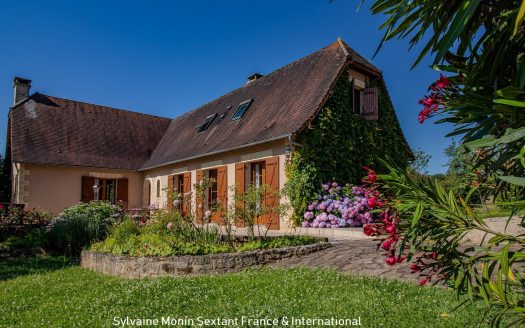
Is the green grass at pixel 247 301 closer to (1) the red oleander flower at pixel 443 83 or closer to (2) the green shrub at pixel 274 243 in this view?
(2) the green shrub at pixel 274 243

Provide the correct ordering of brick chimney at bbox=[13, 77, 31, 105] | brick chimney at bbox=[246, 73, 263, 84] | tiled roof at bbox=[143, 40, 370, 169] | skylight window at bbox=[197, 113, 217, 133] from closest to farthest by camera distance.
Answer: tiled roof at bbox=[143, 40, 370, 169], skylight window at bbox=[197, 113, 217, 133], brick chimney at bbox=[246, 73, 263, 84], brick chimney at bbox=[13, 77, 31, 105]

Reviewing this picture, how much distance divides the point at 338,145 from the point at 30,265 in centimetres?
904

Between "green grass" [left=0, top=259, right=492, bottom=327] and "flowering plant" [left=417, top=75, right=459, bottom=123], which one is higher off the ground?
"flowering plant" [left=417, top=75, right=459, bottom=123]

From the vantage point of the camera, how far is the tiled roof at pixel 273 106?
39.9ft

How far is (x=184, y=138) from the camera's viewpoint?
1870 centimetres

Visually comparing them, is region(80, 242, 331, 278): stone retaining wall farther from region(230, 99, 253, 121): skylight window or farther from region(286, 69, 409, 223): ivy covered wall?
region(230, 99, 253, 121): skylight window

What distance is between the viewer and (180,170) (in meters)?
16.6

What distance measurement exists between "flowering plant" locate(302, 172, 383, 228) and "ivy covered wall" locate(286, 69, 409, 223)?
11.8 inches

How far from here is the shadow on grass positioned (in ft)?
24.5

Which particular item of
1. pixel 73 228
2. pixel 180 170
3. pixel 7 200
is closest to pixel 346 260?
pixel 73 228

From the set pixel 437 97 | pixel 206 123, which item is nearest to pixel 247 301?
pixel 437 97

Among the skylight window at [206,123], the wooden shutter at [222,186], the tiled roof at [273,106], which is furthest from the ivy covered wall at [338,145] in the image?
the skylight window at [206,123]

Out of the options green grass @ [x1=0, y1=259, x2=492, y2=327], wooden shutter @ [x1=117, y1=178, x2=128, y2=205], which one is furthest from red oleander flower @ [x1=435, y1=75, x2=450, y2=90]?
wooden shutter @ [x1=117, y1=178, x2=128, y2=205]

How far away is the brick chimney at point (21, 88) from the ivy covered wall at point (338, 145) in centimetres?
1656
